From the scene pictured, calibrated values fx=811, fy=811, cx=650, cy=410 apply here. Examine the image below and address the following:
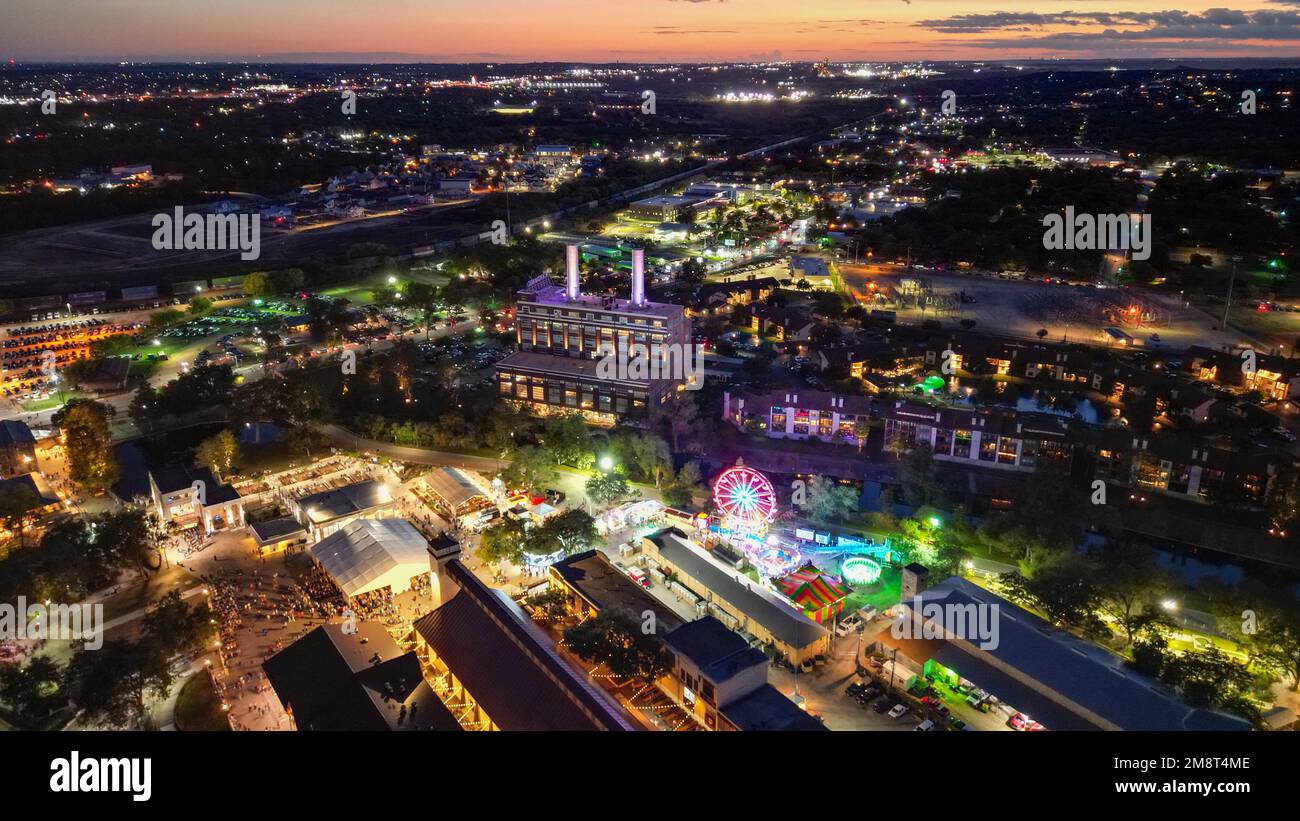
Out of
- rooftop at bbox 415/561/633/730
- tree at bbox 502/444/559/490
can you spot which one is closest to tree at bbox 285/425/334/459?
tree at bbox 502/444/559/490

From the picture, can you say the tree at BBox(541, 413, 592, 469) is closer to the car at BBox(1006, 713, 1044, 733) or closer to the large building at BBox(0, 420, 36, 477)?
the car at BBox(1006, 713, 1044, 733)

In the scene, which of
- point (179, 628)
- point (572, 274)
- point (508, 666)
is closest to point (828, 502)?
point (508, 666)

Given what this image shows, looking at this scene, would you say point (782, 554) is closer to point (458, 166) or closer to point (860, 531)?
point (860, 531)

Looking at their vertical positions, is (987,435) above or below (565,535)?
above

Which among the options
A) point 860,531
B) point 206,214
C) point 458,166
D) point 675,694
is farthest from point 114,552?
point 458,166

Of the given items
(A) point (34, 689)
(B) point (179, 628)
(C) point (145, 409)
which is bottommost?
(A) point (34, 689)

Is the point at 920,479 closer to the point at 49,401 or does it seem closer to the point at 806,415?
the point at 806,415
